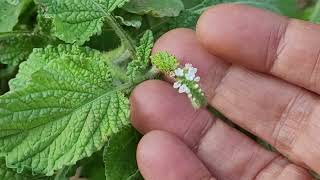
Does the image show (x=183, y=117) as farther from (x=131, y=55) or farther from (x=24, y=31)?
(x=24, y=31)

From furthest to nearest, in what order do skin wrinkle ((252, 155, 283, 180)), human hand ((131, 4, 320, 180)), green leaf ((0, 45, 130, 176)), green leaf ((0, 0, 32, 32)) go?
1. green leaf ((0, 0, 32, 32))
2. skin wrinkle ((252, 155, 283, 180))
3. human hand ((131, 4, 320, 180))
4. green leaf ((0, 45, 130, 176))

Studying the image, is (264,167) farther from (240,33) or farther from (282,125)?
(240,33)

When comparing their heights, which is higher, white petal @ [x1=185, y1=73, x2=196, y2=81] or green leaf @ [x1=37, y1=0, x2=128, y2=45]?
green leaf @ [x1=37, y1=0, x2=128, y2=45]

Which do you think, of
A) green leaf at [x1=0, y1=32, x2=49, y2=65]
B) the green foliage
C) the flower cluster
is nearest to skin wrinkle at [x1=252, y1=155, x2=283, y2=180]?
the flower cluster

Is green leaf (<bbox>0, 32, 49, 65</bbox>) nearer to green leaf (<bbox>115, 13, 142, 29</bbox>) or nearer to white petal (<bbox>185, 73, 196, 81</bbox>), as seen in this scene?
green leaf (<bbox>115, 13, 142, 29</bbox>)

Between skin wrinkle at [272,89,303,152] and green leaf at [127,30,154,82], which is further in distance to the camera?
skin wrinkle at [272,89,303,152]

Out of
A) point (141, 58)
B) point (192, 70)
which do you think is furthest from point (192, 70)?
point (141, 58)

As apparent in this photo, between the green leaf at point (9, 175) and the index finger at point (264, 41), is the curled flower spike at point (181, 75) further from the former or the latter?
the green leaf at point (9, 175)
